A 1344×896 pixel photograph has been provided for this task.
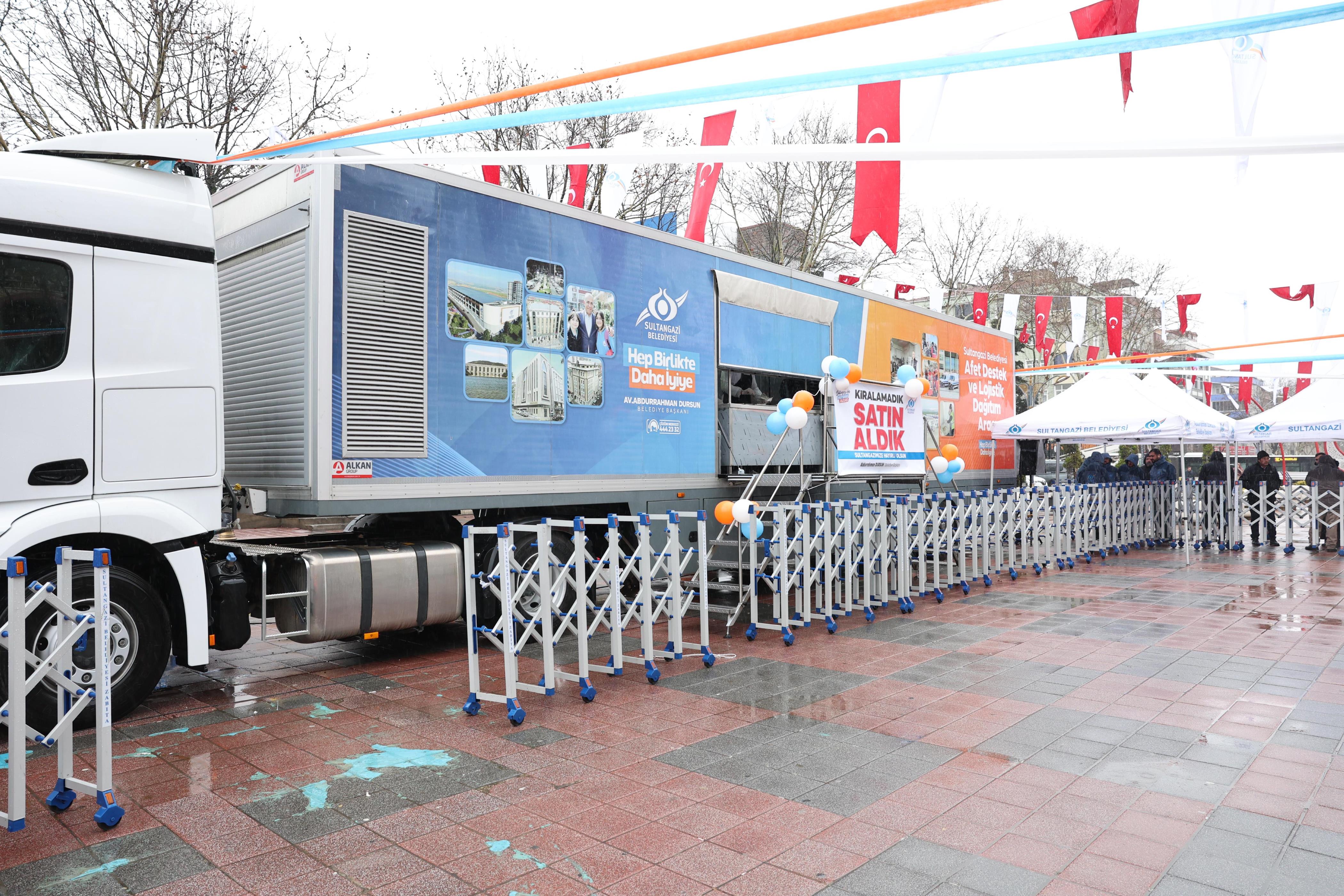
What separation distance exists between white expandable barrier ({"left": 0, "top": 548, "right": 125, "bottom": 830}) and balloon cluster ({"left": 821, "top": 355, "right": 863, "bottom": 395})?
715 cm

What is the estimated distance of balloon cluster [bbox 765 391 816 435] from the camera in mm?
8961

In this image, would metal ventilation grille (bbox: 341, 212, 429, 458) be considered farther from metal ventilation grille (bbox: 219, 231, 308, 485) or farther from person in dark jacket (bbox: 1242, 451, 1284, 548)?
person in dark jacket (bbox: 1242, 451, 1284, 548)

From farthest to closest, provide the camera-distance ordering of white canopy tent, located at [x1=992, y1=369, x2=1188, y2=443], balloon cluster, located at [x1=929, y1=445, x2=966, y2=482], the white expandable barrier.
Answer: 1. white canopy tent, located at [x1=992, y1=369, x2=1188, y2=443]
2. balloon cluster, located at [x1=929, y1=445, x2=966, y2=482]
3. the white expandable barrier

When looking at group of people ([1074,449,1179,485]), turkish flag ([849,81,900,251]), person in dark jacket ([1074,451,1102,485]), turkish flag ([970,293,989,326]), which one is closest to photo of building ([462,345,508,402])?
turkish flag ([849,81,900,251])

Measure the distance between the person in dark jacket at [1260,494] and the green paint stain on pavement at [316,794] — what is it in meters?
17.7

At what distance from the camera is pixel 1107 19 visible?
573cm

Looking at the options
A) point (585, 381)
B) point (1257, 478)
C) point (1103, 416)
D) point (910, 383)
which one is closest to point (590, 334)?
point (585, 381)

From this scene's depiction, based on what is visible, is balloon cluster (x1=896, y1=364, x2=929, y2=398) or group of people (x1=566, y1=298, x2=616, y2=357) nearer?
group of people (x1=566, y1=298, x2=616, y2=357)

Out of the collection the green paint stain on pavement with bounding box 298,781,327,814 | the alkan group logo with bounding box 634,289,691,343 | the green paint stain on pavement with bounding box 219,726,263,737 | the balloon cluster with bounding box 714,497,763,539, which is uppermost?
the alkan group logo with bounding box 634,289,691,343

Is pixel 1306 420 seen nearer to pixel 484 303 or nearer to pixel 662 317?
pixel 662 317

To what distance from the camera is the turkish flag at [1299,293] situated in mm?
13477

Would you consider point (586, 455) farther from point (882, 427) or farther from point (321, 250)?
point (882, 427)

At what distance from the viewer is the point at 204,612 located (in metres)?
5.88

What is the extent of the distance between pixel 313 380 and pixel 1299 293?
14.6 metres
